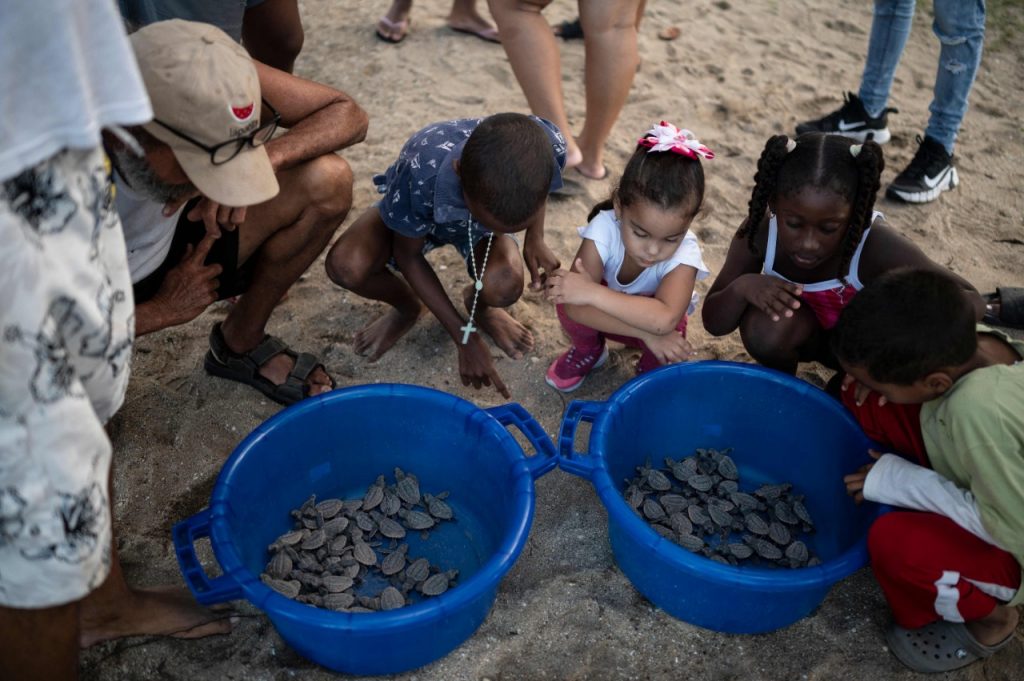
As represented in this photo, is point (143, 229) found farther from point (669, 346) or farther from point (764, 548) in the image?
point (764, 548)

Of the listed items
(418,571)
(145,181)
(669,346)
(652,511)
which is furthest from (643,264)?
(145,181)

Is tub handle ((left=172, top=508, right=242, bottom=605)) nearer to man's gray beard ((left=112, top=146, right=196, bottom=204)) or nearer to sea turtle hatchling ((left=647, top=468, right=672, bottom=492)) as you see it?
man's gray beard ((left=112, top=146, right=196, bottom=204))

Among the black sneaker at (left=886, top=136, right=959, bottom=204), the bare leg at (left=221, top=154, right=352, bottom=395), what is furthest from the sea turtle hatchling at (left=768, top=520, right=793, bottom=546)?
the black sneaker at (left=886, top=136, right=959, bottom=204)

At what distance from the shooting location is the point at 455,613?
158 cm

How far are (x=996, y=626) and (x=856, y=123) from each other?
215cm

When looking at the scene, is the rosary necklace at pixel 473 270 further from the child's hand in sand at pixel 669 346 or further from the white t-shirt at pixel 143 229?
the white t-shirt at pixel 143 229

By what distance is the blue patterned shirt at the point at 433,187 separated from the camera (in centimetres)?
205

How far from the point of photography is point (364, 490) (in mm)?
2146

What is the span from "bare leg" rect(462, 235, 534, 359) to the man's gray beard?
87 centimetres

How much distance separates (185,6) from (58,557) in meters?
1.43

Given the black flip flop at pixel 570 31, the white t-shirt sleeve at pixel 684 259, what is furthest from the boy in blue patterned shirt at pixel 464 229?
the black flip flop at pixel 570 31

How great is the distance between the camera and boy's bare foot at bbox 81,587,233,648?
1.66 m

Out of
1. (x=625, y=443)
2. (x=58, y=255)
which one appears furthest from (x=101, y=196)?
(x=625, y=443)

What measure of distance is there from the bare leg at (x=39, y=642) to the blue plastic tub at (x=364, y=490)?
0.79 feet
